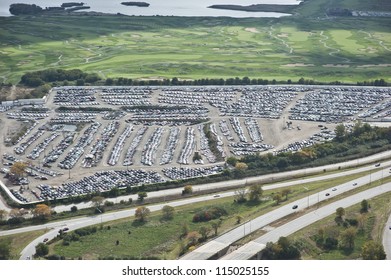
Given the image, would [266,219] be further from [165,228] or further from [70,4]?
[70,4]

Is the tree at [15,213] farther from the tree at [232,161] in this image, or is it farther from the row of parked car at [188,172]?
the tree at [232,161]

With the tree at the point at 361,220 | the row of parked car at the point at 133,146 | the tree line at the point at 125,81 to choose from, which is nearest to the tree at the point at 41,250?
the row of parked car at the point at 133,146

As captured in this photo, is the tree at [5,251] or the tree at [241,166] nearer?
the tree at [5,251]

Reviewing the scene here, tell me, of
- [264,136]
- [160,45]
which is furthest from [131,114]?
[160,45]

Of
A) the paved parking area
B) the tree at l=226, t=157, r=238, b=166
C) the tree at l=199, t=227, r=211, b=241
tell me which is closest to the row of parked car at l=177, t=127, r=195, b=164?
the paved parking area

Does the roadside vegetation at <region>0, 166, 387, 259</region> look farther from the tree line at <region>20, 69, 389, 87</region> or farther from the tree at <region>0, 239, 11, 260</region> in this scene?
the tree line at <region>20, 69, 389, 87</region>

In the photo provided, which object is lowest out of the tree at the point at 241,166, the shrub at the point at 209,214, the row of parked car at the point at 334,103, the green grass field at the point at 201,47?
the shrub at the point at 209,214

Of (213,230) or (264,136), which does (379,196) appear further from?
(264,136)
